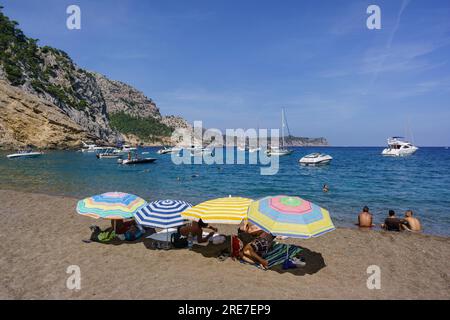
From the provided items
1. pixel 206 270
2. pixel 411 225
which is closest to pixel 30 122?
pixel 206 270

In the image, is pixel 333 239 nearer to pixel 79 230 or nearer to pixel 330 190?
pixel 79 230

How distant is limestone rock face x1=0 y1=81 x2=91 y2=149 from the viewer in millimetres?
72500

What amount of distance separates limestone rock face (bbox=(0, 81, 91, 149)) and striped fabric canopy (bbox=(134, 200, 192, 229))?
7997 cm

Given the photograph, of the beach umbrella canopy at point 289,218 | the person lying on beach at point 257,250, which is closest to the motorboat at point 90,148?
the person lying on beach at point 257,250

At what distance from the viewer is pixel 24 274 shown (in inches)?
304

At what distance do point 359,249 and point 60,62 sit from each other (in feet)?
410

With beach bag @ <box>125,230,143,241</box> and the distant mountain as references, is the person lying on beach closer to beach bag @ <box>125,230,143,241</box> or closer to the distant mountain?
beach bag @ <box>125,230,143,241</box>

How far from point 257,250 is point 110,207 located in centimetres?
473

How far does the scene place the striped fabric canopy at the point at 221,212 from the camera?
8344 mm

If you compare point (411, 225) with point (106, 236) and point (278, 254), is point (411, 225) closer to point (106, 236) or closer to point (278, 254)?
point (278, 254)

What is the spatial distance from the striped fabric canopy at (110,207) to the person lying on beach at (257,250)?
12.0ft

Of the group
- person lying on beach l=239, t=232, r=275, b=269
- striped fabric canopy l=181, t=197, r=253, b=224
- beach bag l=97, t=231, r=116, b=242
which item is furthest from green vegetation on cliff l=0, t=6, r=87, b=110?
person lying on beach l=239, t=232, r=275, b=269

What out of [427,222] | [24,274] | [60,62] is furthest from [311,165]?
[60,62]

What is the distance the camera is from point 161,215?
9055 millimetres
